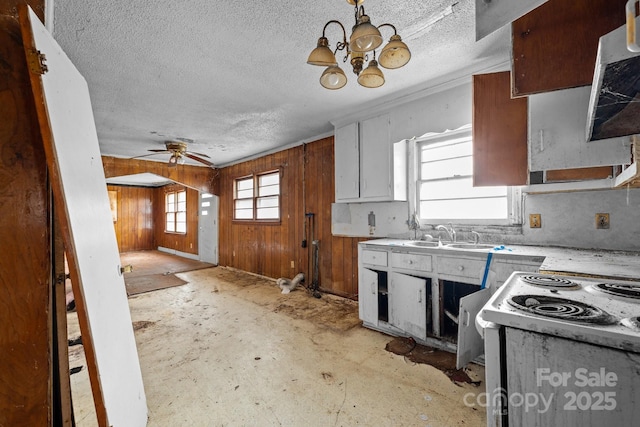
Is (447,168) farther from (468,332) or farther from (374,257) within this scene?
(468,332)

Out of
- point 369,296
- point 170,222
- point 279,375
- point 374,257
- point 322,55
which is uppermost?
point 322,55

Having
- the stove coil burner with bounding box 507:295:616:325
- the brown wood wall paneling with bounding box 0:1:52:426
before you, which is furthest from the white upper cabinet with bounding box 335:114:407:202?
the brown wood wall paneling with bounding box 0:1:52:426

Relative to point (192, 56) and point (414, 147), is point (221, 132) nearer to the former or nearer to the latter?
point (192, 56)

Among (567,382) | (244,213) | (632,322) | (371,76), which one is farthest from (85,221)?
(244,213)

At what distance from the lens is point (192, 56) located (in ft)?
7.07

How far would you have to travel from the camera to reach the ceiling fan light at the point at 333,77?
154 cm

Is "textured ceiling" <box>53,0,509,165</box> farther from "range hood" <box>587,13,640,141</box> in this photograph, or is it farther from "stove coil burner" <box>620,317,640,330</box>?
"stove coil burner" <box>620,317,640,330</box>

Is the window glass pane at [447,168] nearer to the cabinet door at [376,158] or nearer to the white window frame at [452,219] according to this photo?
the white window frame at [452,219]

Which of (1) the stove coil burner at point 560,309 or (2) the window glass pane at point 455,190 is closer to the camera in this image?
(1) the stove coil burner at point 560,309

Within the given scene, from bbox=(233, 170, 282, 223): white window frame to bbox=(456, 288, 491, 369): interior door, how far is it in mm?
3884

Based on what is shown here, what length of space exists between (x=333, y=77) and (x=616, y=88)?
3.98 feet

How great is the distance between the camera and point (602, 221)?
2.04 meters

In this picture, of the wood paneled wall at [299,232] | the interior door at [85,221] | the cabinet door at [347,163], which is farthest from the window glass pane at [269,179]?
the interior door at [85,221]

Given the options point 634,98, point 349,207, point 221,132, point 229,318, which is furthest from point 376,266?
point 221,132
